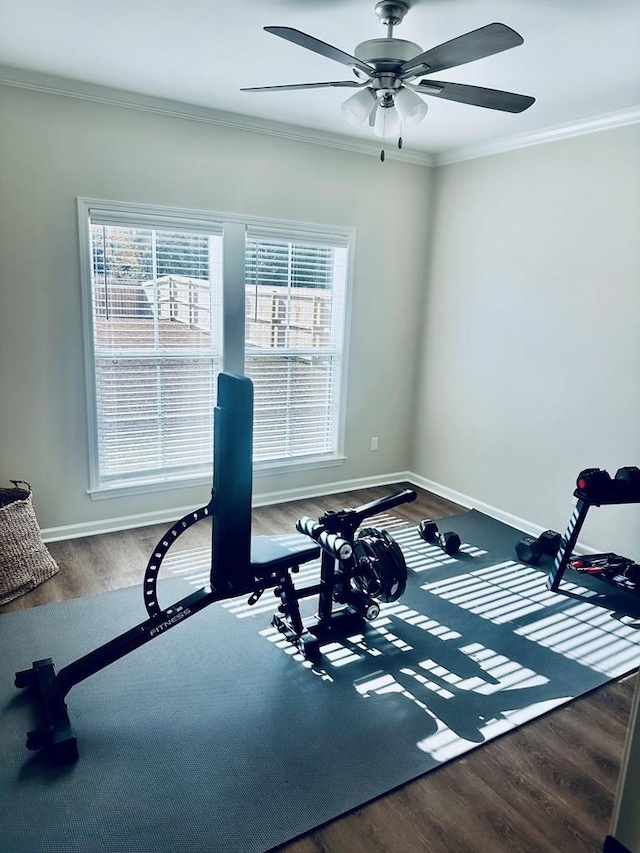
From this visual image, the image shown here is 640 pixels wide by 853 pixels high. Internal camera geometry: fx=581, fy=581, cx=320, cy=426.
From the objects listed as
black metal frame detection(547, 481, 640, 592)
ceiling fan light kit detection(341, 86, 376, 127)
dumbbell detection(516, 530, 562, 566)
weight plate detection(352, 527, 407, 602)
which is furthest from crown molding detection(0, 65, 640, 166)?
weight plate detection(352, 527, 407, 602)

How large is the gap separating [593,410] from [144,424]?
2.81 metres

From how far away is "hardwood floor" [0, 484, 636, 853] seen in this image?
175cm

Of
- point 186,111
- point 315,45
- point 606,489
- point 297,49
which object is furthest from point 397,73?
point 606,489

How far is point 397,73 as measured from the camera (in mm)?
2176

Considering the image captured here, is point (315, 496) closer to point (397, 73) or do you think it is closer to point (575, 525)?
point (575, 525)

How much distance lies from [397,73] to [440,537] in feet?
8.49

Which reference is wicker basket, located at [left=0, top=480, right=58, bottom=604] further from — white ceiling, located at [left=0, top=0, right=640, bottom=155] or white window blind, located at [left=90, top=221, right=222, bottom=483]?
white ceiling, located at [left=0, top=0, right=640, bottom=155]

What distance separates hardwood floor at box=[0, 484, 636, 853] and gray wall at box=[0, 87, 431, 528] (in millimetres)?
2518

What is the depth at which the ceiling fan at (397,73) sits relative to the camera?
1.88 m

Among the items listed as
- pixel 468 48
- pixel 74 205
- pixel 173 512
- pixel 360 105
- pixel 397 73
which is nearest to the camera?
pixel 468 48

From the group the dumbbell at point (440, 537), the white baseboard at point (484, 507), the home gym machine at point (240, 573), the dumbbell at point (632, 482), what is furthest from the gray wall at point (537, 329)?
the home gym machine at point (240, 573)

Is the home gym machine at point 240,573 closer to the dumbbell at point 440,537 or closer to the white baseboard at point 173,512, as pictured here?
the dumbbell at point 440,537

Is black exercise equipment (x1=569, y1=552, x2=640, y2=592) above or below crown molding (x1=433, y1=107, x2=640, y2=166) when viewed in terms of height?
below

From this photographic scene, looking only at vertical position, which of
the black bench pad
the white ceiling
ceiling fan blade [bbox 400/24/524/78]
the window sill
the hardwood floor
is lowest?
the hardwood floor
